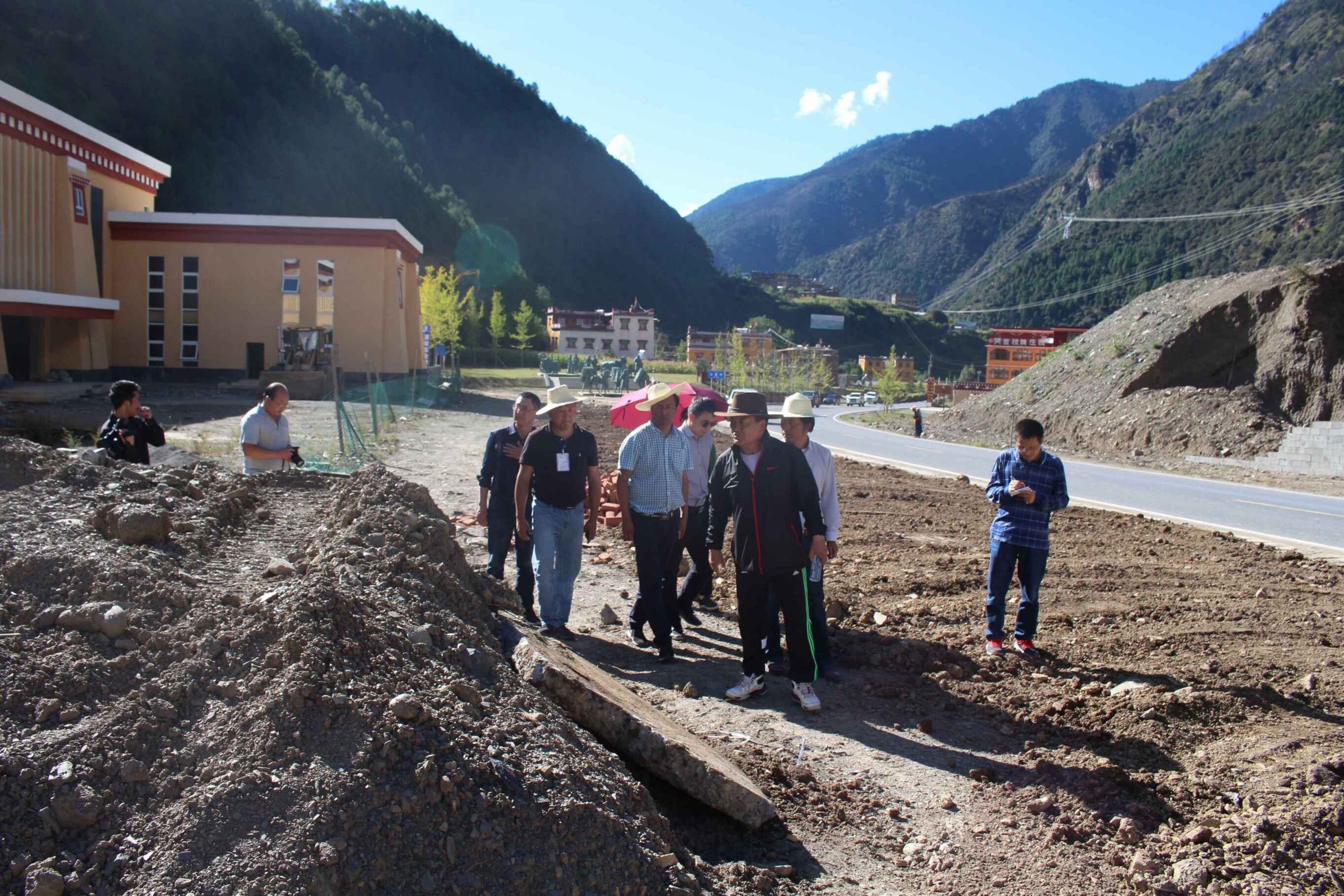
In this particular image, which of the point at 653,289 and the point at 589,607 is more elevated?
the point at 653,289

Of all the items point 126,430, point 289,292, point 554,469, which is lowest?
point 554,469

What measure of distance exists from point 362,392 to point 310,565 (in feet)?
60.2

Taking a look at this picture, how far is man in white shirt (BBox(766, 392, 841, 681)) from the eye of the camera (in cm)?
569

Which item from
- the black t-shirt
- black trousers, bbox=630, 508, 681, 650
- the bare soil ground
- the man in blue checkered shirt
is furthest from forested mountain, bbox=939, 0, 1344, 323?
the black t-shirt

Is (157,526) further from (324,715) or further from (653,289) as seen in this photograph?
(653,289)

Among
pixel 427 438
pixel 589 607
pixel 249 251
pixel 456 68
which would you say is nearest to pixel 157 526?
pixel 589 607

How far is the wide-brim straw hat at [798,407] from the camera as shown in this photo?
5.77 meters

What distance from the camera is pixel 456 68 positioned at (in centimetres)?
15925

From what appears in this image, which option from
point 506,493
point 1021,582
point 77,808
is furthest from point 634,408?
point 77,808

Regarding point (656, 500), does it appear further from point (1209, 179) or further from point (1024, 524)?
point (1209, 179)

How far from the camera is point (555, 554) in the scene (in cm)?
631

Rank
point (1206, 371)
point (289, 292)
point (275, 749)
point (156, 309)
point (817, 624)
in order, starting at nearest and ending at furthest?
point (275, 749) → point (817, 624) → point (1206, 371) → point (156, 309) → point (289, 292)

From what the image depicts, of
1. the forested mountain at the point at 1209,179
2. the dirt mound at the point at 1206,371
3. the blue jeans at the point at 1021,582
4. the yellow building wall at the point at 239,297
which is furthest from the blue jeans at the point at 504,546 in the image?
the forested mountain at the point at 1209,179

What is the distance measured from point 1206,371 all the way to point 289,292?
1113 inches
